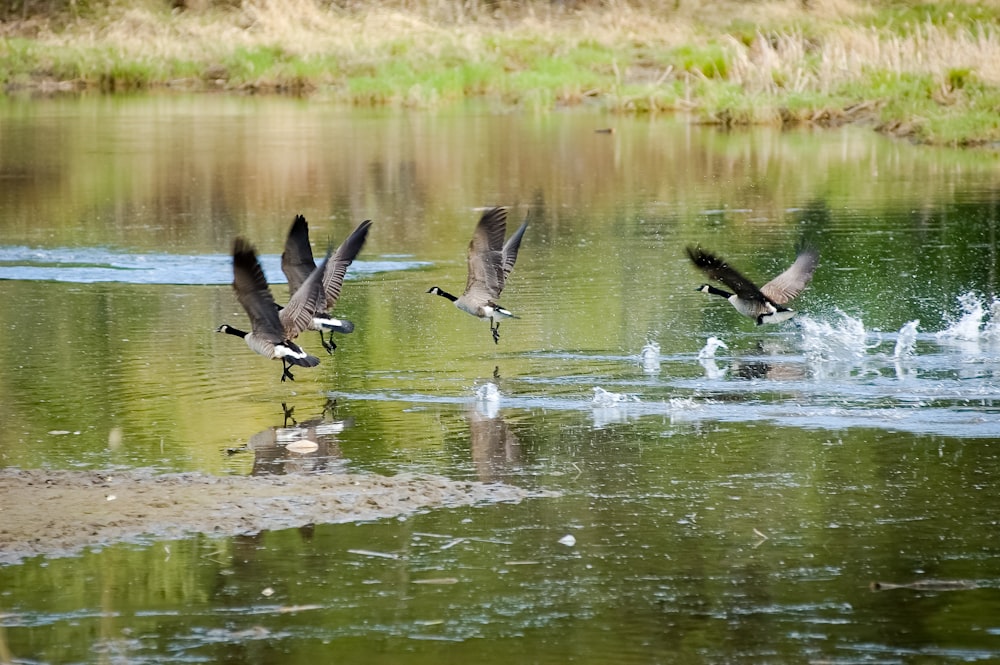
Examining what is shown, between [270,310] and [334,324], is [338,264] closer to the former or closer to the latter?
[334,324]

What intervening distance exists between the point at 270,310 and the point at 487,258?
234 centimetres

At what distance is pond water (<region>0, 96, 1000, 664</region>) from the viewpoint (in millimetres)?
7004

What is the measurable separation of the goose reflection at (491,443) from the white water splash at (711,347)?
2.17 metres

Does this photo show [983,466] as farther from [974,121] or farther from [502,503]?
[974,121]

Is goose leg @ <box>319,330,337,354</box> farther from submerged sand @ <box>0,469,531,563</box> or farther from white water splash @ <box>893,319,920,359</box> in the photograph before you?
white water splash @ <box>893,319,920,359</box>

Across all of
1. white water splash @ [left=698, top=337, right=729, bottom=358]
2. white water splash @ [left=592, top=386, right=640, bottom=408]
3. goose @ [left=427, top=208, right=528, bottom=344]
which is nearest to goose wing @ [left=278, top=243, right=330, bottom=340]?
goose @ [left=427, top=208, right=528, bottom=344]

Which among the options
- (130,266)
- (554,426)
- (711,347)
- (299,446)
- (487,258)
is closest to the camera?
(299,446)

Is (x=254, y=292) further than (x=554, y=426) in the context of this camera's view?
Yes

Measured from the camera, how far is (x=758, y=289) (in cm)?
1302

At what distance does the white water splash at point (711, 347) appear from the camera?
12.7m

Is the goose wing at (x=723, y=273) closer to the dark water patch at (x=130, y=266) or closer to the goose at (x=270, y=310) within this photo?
the goose at (x=270, y=310)

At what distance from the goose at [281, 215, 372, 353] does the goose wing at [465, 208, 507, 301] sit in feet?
2.97

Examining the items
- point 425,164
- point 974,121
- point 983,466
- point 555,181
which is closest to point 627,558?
point 983,466

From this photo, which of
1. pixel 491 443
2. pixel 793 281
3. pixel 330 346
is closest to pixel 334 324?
pixel 330 346
